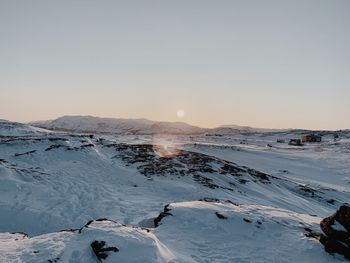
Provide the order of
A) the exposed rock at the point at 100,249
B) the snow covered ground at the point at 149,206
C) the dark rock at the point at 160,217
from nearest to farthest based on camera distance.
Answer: the exposed rock at the point at 100,249
the snow covered ground at the point at 149,206
the dark rock at the point at 160,217

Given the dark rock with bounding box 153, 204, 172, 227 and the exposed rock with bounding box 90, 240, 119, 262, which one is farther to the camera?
the dark rock with bounding box 153, 204, 172, 227

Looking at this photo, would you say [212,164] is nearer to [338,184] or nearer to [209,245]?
[338,184]

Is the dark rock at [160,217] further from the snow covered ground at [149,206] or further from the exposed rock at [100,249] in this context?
the exposed rock at [100,249]

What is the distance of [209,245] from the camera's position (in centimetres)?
1184

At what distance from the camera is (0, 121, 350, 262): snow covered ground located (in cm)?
1064

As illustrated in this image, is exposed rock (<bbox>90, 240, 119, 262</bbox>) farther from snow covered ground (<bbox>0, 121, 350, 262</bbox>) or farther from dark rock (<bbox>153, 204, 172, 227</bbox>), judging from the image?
dark rock (<bbox>153, 204, 172, 227</bbox>)

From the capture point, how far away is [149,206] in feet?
60.2

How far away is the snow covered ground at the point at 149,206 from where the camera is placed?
34.9 feet

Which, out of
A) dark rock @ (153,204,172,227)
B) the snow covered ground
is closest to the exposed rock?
the snow covered ground

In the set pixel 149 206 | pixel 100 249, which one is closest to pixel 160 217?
pixel 100 249

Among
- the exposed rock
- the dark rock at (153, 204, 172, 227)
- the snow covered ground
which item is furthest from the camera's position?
the dark rock at (153, 204, 172, 227)

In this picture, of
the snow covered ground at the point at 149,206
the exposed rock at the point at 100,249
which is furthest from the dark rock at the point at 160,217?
the exposed rock at the point at 100,249

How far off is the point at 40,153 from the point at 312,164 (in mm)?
33036

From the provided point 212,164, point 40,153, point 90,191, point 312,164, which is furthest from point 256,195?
point 312,164
